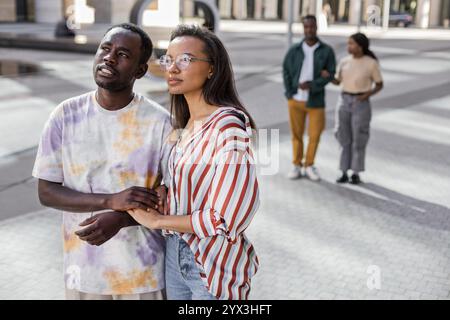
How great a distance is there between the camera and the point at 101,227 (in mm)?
2098

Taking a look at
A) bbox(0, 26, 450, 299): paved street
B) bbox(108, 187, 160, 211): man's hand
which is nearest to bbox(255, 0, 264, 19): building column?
bbox(0, 26, 450, 299): paved street

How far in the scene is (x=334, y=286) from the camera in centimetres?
430

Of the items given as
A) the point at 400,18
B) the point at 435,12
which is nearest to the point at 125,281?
the point at 400,18

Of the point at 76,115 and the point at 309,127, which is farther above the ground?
the point at 76,115

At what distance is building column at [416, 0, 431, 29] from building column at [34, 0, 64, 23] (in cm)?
2733

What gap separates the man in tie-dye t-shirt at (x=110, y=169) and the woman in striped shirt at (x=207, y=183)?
77mm

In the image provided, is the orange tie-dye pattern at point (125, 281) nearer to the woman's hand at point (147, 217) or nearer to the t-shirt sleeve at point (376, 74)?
the woman's hand at point (147, 217)

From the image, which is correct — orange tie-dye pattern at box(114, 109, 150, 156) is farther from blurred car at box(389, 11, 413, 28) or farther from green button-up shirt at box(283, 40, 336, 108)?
blurred car at box(389, 11, 413, 28)

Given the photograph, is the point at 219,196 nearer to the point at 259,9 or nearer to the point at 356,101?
the point at 356,101

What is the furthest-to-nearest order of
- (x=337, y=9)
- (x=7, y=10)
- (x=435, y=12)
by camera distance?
(x=337, y=9), (x=435, y=12), (x=7, y=10)

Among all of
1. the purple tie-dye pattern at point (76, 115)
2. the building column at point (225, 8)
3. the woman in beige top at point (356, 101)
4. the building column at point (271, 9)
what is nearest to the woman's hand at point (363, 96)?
the woman in beige top at point (356, 101)

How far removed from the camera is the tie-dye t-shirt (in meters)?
2.18

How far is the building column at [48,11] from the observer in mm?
40000

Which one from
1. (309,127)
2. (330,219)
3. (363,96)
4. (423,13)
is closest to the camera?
(330,219)
